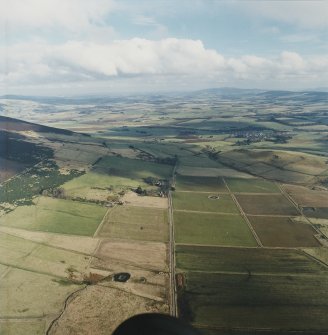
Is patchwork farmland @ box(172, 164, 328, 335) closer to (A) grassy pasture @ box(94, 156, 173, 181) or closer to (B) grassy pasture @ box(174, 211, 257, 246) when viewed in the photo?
(B) grassy pasture @ box(174, 211, 257, 246)

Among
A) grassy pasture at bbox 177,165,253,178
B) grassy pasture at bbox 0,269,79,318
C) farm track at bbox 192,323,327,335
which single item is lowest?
grassy pasture at bbox 177,165,253,178

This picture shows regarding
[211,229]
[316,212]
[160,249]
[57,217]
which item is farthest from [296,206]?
[57,217]

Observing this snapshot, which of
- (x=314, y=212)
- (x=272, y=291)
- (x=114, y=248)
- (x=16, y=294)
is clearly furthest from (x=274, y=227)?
(x=16, y=294)

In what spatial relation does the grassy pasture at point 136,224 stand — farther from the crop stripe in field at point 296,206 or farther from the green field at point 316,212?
the green field at point 316,212

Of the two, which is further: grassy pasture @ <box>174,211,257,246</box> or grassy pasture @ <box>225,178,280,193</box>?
grassy pasture @ <box>225,178,280,193</box>

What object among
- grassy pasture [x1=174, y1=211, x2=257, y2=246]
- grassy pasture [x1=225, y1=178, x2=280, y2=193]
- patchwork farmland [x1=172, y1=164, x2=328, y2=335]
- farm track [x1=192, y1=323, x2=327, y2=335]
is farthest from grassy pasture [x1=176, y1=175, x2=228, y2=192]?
farm track [x1=192, y1=323, x2=327, y2=335]

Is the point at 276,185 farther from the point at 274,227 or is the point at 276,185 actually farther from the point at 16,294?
the point at 16,294

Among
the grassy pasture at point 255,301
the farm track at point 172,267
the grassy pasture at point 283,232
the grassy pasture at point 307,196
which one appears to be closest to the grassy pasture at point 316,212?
the grassy pasture at point 307,196
